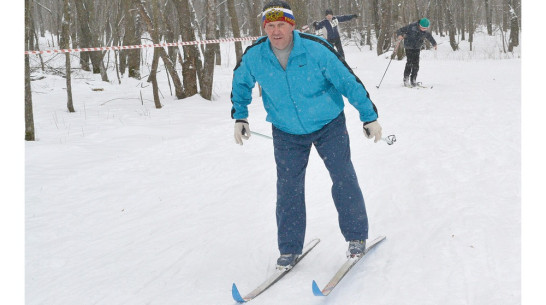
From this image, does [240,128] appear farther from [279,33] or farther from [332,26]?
[332,26]

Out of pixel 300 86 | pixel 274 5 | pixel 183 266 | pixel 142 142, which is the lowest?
pixel 183 266

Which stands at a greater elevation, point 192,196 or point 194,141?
point 194,141

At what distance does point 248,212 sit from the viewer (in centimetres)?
462

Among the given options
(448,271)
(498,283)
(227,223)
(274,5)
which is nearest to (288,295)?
(448,271)

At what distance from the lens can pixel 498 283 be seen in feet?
8.93

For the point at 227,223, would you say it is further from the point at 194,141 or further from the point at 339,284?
the point at 194,141

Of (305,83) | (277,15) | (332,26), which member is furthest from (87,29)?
(305,83)

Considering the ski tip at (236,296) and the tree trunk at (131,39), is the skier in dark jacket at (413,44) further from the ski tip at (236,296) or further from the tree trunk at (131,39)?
the ski tip at (236,296)

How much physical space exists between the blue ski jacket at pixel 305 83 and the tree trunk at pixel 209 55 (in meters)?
8.09

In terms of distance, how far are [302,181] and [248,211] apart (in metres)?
1.51

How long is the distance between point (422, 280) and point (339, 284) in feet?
1.68

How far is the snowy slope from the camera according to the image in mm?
3066

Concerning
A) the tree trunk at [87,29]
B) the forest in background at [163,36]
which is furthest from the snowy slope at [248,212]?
the tree trunk at [87,29]

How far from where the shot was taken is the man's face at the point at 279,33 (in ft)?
9.46
